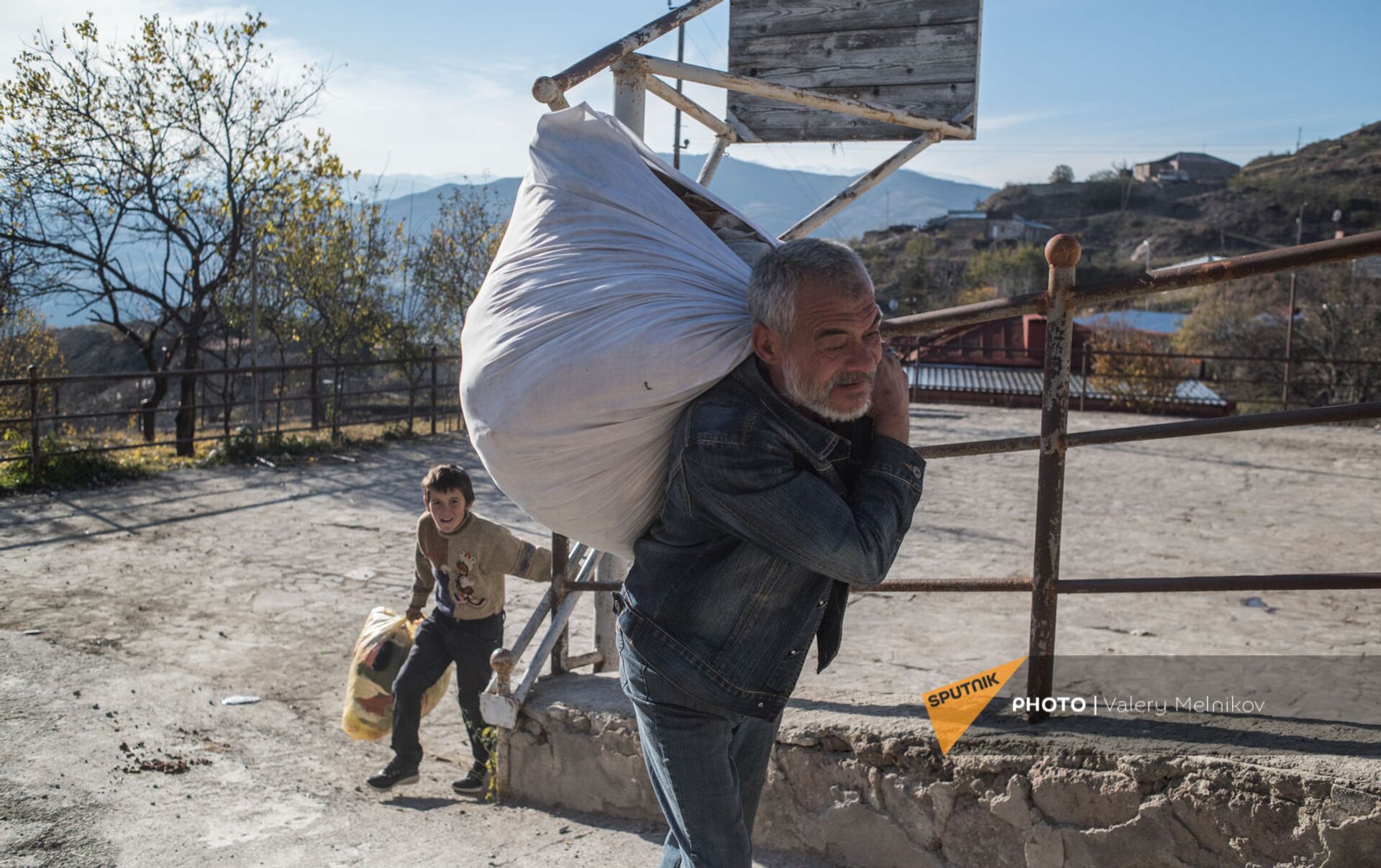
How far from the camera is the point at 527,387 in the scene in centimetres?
161

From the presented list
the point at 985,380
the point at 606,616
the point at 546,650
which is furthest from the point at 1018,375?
the point at 546,650

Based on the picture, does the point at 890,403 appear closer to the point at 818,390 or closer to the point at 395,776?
the point at 818,390

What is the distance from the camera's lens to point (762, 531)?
4.90 feet

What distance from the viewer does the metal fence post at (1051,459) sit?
2.28m

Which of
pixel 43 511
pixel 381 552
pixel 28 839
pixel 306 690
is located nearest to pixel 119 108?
pixel 43 511

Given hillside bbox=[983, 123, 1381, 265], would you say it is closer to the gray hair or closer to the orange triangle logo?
the orange triangle logo

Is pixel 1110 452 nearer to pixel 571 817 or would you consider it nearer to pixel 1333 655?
pixel 1333 655

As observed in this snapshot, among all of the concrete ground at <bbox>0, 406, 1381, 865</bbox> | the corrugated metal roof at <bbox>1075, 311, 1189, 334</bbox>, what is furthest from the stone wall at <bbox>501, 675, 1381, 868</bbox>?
the corrugated metal roof at <bbox>1075, 311, 1189, 334</bbox>

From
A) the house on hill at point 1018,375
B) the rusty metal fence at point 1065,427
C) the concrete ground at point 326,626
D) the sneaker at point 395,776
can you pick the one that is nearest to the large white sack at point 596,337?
the rusty metal fence at point 1065,427

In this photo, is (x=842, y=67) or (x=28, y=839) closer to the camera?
(x=28, y=839)

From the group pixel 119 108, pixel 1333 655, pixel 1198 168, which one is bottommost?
pixel 1333 655

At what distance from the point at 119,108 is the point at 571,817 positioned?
43.3 feet

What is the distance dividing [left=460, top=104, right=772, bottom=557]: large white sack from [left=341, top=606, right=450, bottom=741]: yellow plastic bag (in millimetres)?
2271

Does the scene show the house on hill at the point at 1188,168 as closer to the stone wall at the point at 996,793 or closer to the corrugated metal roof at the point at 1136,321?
the corrugated metal roof at the point at 1136,321
